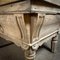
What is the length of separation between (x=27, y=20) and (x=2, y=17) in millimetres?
318

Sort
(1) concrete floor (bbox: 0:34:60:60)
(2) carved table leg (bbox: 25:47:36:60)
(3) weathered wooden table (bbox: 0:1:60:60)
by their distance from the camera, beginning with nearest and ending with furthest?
(3) weathered wooden table (bbox: 0:1:60:60), (2) carved table leg (bbox: 25:47:36:60), (1) concrete floor (bbox: 0:34:60:60)

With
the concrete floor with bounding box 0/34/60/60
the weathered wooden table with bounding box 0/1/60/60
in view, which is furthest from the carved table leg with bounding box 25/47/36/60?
the concrete floor with bounding box 0/34/60/60

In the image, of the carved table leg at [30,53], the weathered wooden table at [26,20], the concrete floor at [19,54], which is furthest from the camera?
the concrete floor at [19,54]

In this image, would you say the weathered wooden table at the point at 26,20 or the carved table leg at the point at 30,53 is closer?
the weathered wooden table at the point at 26,20

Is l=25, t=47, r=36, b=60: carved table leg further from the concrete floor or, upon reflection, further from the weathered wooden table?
the concrete floor

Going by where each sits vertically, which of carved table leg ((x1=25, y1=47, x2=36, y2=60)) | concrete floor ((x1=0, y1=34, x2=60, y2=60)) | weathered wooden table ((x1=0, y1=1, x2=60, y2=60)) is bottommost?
concrete floor ((x1=0, y1=34, x2=60, y2=60))

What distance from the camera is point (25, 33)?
82cm

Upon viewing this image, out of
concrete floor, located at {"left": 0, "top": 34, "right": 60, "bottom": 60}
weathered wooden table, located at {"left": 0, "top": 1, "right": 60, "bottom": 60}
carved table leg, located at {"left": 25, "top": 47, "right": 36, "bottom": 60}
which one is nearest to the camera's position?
weathered wooden table, located at {"left": 0, "top": 1, "right": 60, "bottom": 60}

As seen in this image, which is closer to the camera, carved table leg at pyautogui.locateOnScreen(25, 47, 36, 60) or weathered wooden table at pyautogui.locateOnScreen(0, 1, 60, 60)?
weathered wooden table at pyautogui.locateOnScreen(0, 1, 60, 60)

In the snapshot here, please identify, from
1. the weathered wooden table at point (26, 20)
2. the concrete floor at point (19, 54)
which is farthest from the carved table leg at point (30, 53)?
the concrete floor at point (19, 54)

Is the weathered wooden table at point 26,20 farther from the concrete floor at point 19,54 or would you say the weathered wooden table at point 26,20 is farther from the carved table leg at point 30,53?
the concrete floor at point 19,54

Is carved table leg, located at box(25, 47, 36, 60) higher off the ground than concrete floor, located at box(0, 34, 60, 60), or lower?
higher

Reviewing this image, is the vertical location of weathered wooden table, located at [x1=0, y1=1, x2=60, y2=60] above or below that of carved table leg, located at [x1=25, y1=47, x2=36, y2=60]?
above

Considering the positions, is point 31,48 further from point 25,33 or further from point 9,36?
point 9,36
